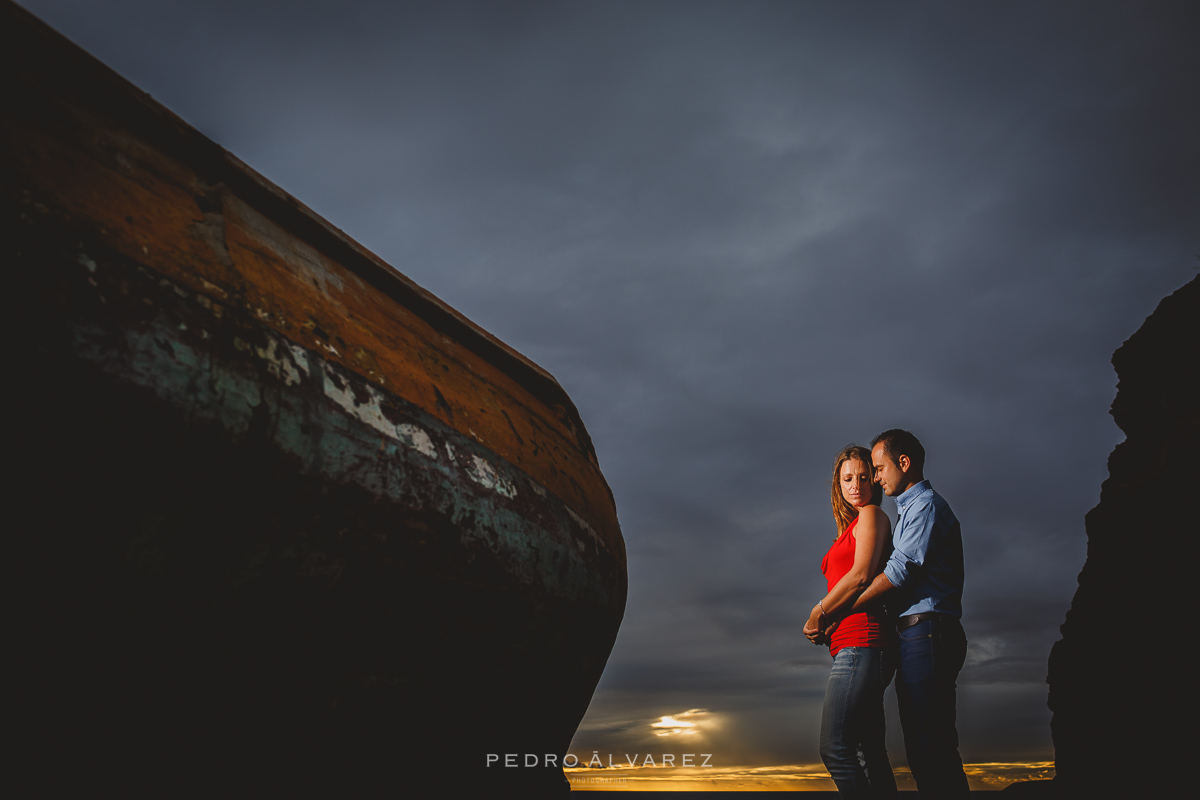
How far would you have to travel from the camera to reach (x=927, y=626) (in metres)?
2.18

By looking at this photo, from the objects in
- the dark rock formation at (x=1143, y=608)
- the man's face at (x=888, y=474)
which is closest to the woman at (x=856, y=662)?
the man's face at (x=888, y=474)

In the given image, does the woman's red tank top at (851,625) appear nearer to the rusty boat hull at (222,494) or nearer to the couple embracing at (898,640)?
the couple embracing at (898,640)

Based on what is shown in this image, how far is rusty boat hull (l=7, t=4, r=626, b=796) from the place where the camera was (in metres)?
0.95

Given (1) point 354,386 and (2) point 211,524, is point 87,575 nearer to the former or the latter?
(2) point 211,524

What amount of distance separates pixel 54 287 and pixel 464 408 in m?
1.01

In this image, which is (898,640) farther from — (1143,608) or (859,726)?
(1143,608)

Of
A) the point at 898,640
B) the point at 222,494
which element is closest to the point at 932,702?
the point at 898,640

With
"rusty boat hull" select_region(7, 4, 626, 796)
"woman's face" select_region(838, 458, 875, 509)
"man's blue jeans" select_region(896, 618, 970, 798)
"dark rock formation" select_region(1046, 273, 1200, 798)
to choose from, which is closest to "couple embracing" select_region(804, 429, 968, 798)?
"man's blue jeans" select_region(896, 618, 970, 798)

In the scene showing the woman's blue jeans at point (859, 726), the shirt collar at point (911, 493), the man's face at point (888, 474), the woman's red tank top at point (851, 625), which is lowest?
the woman's blue jeans at point (859, 726)

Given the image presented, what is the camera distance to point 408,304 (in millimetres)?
2064

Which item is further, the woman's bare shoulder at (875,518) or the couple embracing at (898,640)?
the woman's bare shoulder at (875,518)

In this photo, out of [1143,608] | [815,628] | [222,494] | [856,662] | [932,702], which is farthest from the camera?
[1143,608]

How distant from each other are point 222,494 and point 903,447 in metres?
2.46

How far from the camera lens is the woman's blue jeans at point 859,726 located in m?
2.11
